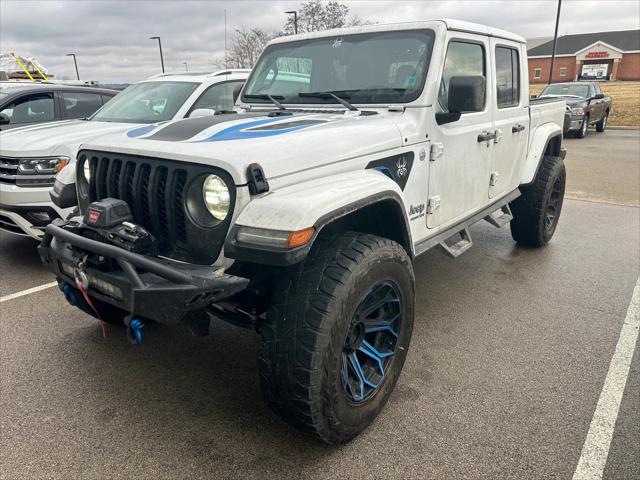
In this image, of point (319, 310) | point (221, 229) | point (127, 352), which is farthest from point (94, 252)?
point (127, 352)

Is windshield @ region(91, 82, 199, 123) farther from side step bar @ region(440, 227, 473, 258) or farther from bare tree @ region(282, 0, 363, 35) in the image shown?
bare tree @ region(282, 0, 363, 35)

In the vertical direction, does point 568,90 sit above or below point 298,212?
above

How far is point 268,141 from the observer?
2.31 metres

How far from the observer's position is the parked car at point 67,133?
456 centimetres

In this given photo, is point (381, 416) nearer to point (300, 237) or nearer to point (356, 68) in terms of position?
point (300, 237)

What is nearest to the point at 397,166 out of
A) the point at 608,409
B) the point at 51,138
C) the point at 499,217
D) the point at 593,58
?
the point at 608,409

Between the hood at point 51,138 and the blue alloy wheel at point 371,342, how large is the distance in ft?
10.2

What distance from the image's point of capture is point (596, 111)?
17000 millimetres

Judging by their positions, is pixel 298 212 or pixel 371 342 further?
pixel 371 342

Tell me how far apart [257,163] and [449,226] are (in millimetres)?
1912

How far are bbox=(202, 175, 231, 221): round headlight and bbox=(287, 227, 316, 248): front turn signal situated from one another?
38cm

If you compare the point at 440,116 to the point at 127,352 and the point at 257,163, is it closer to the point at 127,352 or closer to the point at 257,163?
the point at 257,163

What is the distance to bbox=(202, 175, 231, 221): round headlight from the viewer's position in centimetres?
217

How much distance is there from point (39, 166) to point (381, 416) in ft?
12.9
